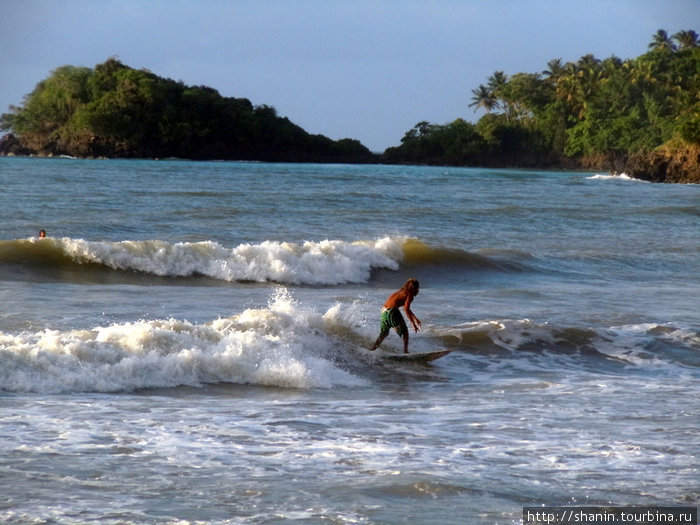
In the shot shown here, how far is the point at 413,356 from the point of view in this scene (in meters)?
12.3

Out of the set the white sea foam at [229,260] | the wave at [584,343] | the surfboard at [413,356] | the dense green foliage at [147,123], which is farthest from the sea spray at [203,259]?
the dense green foliage at [147,123]

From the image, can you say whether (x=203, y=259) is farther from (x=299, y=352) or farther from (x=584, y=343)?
(x=584, y=343)

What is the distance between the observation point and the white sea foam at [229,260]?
2038 centimetres

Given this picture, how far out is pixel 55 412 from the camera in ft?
28.1

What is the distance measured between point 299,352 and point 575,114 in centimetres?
11535

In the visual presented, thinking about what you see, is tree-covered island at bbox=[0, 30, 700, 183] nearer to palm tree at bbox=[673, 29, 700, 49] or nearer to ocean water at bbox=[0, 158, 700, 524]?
palm tree at bbox=[673, 29, 700, 49]

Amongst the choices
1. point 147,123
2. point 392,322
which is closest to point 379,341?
point 392,322

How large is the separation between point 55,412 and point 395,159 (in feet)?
408

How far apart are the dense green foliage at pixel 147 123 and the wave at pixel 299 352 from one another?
305 ft

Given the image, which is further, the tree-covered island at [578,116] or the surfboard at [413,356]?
the tree-covered island at [578,116]

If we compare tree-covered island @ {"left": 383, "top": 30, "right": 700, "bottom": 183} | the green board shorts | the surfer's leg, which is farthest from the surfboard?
tree-covered island @ {"left": 383, "top": 30, "right": 700, "bottom": 183}

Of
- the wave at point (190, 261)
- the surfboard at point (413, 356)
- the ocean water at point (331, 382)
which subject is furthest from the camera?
the wave at point (190, 261)

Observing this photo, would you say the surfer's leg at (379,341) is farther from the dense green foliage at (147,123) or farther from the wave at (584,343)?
the dense green foliage at (147,123)

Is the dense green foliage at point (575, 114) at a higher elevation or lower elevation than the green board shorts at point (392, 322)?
higher
